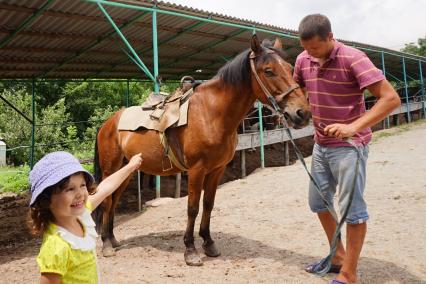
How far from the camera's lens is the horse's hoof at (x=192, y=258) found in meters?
3.44

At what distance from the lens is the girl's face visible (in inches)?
58.7

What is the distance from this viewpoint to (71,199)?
59.0 inches

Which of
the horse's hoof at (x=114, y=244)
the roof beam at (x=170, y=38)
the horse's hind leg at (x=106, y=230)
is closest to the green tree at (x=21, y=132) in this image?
the roof beam at (x=170, y=38)

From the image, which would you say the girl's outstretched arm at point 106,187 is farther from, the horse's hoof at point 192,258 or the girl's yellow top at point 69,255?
the horse's hoof at point 192,258

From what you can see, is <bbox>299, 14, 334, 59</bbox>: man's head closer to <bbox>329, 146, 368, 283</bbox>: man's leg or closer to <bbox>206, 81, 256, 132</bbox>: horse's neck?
<bbox>329, 146, 368, 283</bbox>: man's leg

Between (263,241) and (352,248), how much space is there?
1617 millimetres

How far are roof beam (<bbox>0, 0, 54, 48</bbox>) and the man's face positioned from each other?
15.8 ft

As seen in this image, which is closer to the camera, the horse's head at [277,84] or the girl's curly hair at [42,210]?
the girl's curly hair at [42,210]

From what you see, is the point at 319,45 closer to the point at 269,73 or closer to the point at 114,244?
the point at 269,73

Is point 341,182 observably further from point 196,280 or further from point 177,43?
point 177,43

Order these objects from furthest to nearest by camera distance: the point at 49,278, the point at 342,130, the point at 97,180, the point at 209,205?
the point at 97,180
the point at 209,205
the point at 342,130
the point at 49,278

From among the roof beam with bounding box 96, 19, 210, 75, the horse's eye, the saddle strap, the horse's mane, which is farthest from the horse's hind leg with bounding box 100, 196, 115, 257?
the roof beam with bounding box 96, 19, 210, 75

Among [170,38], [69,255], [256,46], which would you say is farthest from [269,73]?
[170,38]

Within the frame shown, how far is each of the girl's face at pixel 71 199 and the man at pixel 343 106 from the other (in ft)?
4.64
